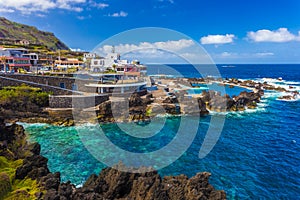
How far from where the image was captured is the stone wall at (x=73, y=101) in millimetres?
34344

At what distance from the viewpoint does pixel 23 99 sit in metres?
32.9

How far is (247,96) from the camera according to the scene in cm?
4872

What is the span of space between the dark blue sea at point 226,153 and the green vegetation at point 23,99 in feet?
15.0

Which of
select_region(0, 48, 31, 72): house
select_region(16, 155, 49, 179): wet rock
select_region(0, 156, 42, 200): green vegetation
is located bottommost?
select_region(0, 156, 42, 200): green vegetation

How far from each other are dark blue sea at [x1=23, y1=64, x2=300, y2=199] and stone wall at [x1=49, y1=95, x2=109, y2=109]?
5482 mm

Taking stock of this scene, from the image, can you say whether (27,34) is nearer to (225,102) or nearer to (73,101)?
(73,101)

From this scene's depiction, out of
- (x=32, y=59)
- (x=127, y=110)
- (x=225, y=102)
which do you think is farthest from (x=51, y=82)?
(x=225, y=102)

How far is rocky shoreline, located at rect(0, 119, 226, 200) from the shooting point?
1219cm

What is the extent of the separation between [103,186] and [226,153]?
14755 millimetres

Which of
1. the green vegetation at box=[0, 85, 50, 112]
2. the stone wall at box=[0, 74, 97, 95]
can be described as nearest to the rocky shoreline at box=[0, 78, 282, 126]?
the green vegetation at box=[0, 85, 50, 112]

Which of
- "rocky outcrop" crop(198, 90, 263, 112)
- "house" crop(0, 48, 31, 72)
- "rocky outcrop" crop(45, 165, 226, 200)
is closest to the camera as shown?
"rocky outcrop" crop(45, 165, 226, 200)

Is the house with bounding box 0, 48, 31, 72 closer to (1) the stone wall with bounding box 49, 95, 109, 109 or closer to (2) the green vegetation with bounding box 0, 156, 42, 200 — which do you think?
(1) the stone wall with bounding box 49, 95, 109, 109

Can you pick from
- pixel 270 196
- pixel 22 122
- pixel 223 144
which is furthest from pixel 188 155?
pixel 22 122

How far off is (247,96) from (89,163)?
1610 inches
